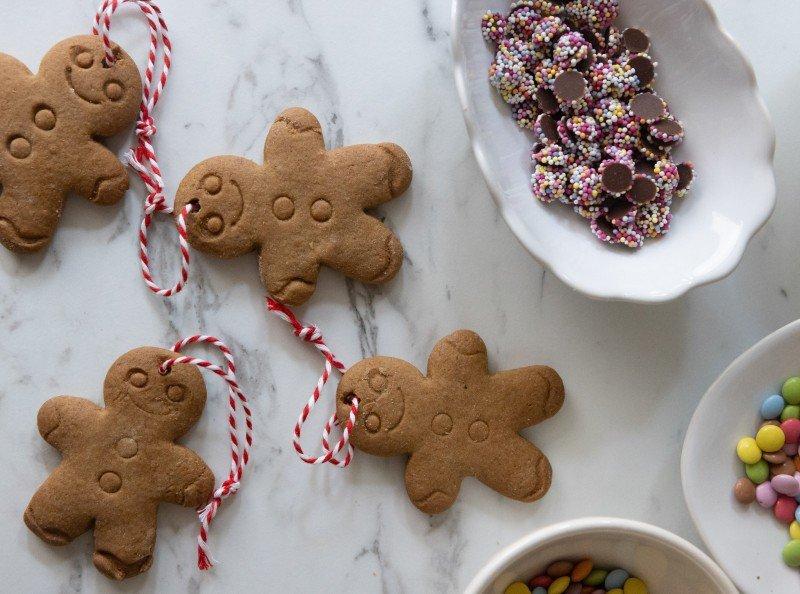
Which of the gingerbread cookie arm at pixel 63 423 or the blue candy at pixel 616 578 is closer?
the gingerbread cookie arm at pixel 63 423

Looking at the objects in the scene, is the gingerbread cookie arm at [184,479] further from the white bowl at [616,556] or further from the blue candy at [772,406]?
the blue candy at [772,406]

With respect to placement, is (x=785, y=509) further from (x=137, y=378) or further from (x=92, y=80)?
(x=92, y=80)

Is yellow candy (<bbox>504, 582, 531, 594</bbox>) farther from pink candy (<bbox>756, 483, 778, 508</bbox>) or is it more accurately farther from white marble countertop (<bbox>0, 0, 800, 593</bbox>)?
pink candy (<bbox>756, 483, 778, 508</bbox>)

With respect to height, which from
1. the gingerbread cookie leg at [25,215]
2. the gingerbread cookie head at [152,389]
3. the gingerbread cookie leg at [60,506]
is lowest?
the gingerbread cookie leg at [60,506]

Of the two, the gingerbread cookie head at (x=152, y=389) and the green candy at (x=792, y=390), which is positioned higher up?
the gingerbread cookie head at (x=152, y=389)

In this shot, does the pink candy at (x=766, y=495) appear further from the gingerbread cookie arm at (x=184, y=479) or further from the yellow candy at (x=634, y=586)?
the gingerbread cookie arm at (x=184, y=479)

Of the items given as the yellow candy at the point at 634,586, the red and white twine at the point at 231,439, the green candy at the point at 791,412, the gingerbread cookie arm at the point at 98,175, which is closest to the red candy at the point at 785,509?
the green candy at the point at 791,412

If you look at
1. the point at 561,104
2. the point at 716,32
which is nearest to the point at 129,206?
the point at 561,104

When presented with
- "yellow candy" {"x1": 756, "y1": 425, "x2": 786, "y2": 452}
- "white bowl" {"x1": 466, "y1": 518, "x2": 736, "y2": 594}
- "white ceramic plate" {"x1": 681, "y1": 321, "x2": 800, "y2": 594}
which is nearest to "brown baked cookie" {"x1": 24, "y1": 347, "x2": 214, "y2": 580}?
"white bowl" {"x1": 466, "y1": 518, "x2": 736, "y2": 594}

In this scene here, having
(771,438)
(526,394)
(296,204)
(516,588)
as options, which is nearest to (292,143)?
(296,204)
